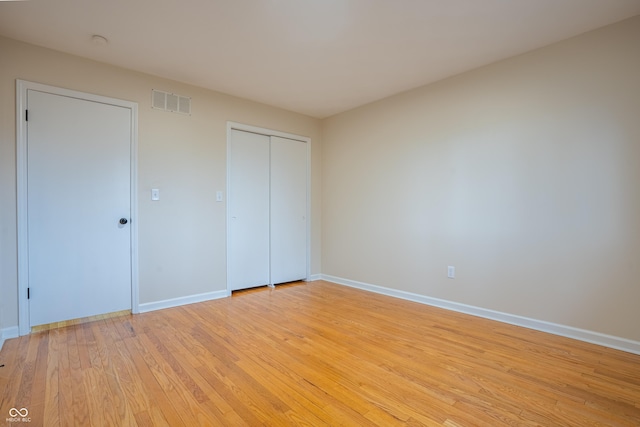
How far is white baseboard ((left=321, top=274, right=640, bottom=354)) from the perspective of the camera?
7.66 feet

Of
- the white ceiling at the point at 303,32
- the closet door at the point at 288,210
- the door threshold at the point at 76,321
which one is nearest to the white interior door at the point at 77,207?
the door threshold at the point at 76,321

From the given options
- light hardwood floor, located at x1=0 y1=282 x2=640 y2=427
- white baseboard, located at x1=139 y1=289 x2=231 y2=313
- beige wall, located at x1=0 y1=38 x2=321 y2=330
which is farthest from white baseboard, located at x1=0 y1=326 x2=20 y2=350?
white baseboard, located at x1=139 y1=289 x2=231 y2=313

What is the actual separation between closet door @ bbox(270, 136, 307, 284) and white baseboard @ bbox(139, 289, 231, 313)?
828 mm

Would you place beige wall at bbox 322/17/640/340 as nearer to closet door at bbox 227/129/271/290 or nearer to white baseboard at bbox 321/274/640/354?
white baseboard at bbox 321/274/640/354

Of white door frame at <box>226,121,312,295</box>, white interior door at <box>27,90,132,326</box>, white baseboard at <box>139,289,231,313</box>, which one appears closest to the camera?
white interior door at <box>27,90,132,326</box>

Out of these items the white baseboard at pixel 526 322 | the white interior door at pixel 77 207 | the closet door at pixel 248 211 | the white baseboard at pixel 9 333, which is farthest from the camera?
the closet door at pixel 248 211

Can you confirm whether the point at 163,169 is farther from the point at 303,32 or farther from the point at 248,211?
the point at 303,32

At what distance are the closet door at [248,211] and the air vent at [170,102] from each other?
24.3 inches

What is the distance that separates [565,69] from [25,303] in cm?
486

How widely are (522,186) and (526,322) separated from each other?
121 centimetres

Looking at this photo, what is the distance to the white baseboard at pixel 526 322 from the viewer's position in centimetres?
234

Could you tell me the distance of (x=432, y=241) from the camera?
3451 mm

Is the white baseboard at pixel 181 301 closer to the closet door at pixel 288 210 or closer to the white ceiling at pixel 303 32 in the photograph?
the closet door at pixel 288 210

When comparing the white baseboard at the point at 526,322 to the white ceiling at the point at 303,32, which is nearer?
the white ceiling at the point at 303,32
